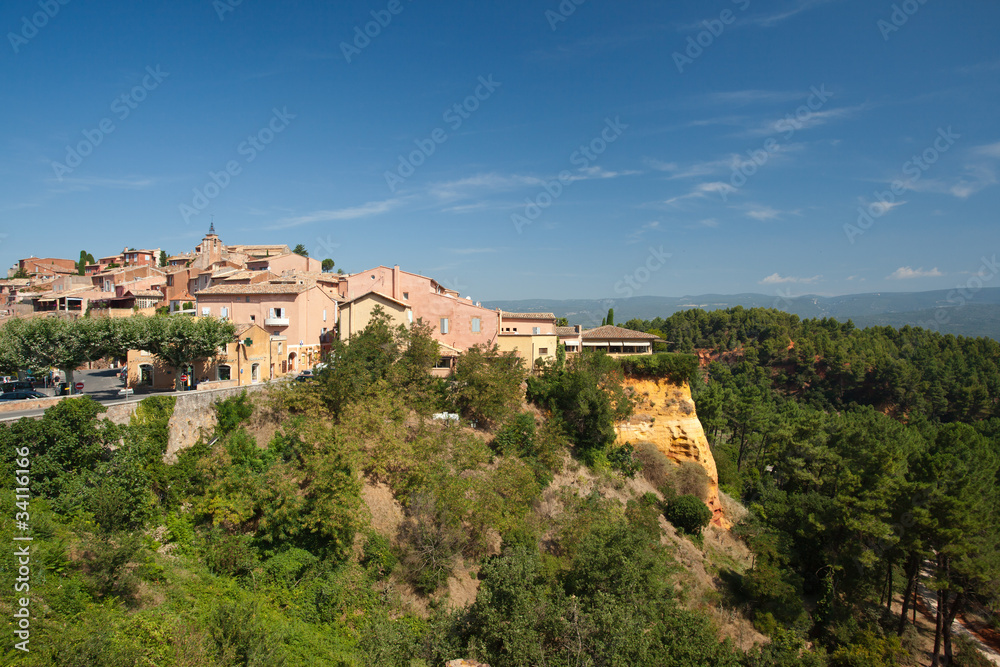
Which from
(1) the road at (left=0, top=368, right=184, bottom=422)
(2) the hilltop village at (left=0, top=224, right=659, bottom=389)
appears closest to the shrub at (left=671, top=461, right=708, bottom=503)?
(2) the hilltop village at (left=0, top=224, right=659, bottom=389)

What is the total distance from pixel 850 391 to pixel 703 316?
29065 millimetres

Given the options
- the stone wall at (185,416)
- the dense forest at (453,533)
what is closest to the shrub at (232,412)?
the dense forest at (453,533)

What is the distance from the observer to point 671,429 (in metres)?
34.7

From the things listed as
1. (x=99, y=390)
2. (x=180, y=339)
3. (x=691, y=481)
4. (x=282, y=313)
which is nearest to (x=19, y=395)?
(x=99, y=390)

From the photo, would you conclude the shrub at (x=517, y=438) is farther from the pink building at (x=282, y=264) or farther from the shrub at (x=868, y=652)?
the pink building at (x=282, y=264)

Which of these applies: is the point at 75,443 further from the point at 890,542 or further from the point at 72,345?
the point at 890,542

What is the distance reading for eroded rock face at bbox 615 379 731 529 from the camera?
3403 cm

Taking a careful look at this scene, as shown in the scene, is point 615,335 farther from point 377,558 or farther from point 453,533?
point 377,558

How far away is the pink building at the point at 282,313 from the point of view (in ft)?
113

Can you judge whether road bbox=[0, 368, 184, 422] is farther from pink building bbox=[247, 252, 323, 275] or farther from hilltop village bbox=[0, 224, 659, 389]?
pink building bbox=[247, 252, 323, 275]

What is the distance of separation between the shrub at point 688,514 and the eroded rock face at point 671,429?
3.10 metres

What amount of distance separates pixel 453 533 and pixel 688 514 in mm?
16168

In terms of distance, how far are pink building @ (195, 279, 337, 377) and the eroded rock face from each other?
72.4 ft

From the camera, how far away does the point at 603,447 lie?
3225 cm
